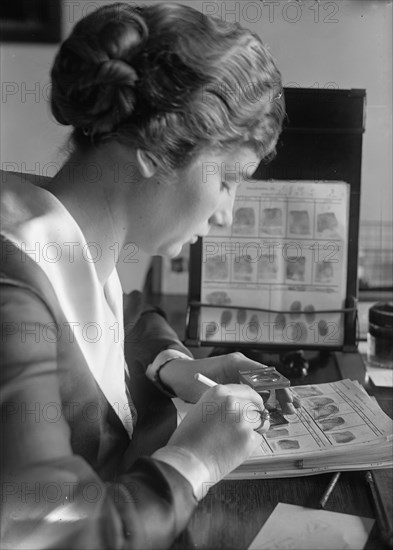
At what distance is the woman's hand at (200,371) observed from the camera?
78 cm

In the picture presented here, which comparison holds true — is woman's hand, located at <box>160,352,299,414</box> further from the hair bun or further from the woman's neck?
the hair bun

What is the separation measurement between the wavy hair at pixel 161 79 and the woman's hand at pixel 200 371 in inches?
11.3

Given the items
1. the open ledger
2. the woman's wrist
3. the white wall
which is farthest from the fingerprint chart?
the woman's wrist

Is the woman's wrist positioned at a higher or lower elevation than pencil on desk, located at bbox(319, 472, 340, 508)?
higher

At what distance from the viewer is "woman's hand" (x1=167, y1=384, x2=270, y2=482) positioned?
55 centimetres

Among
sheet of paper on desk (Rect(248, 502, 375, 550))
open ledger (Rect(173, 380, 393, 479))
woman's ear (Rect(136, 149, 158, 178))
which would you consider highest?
woman's ear (Rect(136, 149, 158, 178))

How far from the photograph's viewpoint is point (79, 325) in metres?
0.61

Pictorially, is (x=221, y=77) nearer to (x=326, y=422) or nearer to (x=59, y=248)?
(x=59, y=248)

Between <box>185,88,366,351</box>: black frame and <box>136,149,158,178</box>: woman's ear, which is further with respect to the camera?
<box>185,88,366,351</box>: black frame

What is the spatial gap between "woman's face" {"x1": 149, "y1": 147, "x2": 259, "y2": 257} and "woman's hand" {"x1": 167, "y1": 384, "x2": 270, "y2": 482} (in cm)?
17

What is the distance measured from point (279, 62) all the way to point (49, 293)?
0.46 meters

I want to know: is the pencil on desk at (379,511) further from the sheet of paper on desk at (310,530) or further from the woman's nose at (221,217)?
the woman's nose at (221,217)

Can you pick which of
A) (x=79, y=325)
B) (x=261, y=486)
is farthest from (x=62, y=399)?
(x=261, y=486)

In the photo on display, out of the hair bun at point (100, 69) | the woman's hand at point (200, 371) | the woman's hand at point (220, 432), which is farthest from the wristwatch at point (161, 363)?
the hair bun at point (100, 69)
